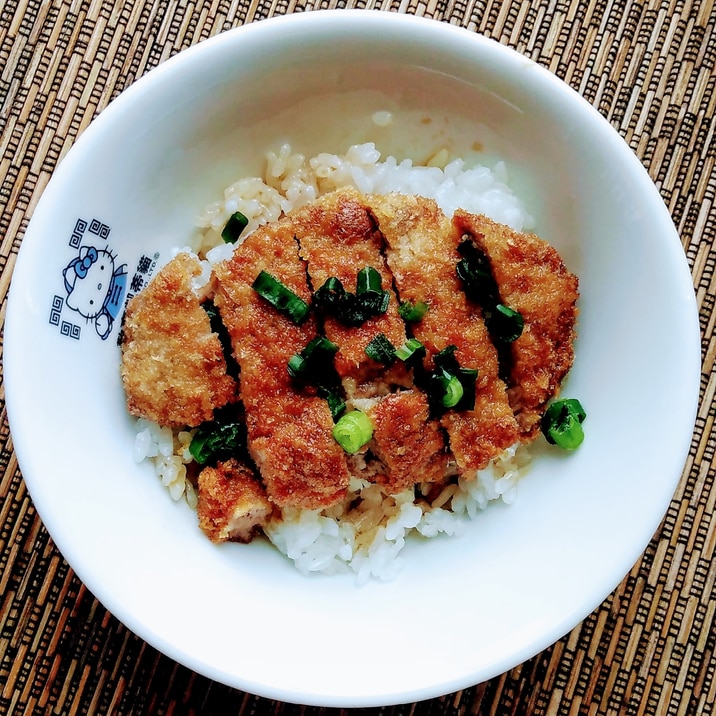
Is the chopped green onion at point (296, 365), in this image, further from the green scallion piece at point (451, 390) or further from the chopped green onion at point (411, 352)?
the green scallion piece at point (451, 390)

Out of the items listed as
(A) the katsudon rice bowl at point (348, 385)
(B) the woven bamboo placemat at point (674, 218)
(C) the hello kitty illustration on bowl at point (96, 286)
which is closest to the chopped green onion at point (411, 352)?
(A) the katsudon rice bowl at point (348, 385)

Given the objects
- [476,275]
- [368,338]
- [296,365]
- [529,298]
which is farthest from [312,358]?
[529,298]

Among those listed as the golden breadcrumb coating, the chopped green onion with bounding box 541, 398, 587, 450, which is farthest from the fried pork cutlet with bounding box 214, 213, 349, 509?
the chopped green onion with bounding box 541, 398, 587, 450

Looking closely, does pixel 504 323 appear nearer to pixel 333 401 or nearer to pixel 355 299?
pixel 355 299

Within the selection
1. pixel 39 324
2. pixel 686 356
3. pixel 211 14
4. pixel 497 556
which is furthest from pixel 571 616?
pixel 211 14

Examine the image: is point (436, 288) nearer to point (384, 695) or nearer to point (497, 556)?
point (497, 556)

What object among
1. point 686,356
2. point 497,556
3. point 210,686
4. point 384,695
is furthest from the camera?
point 210,686

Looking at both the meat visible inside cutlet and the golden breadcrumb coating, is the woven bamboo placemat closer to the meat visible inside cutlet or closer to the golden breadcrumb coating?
the meat visible inside cutlet

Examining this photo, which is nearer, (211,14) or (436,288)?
(436,288)
